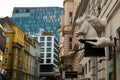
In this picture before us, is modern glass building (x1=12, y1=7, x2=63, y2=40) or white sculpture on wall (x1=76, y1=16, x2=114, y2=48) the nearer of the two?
white sculpture on wall (x1=76, y1=16, x2=114, y2=48)

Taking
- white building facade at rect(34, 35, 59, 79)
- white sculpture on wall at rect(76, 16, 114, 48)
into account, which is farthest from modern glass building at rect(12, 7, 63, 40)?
white sculpture on wall at rect(76, 16, 114, 48)

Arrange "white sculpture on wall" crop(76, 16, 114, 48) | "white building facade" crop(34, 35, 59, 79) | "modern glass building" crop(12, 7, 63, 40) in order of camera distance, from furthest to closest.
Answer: "modern glass building" crop(12, 7, 63, 40) < "white building facade" crop(34, 35, 59, 79) < "white sculpture on wall" crop(76, 16, 114, 48)

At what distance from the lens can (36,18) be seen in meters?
160

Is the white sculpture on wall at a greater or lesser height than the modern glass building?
lesser

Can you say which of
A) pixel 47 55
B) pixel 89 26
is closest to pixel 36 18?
pixel 47 55

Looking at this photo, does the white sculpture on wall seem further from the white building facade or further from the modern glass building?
the modern glass building

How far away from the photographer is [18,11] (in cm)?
16112

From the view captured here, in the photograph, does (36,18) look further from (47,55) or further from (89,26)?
(89,26)

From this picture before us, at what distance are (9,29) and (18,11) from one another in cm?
8573

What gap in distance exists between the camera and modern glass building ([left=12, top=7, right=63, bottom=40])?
158625 mm

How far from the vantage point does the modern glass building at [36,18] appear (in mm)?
158625

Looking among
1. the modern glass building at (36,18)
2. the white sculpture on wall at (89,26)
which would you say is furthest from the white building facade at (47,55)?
the white sculpture on wall at (89,26)

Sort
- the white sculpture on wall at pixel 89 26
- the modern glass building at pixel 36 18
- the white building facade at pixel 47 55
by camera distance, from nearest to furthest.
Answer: the white sculpture on wall at pixel 89 26
the white building facade at pixel 47 55
the modern glass building at pixel 36 18

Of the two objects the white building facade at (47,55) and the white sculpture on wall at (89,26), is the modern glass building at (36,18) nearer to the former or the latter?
the white building facade at (47,55)
